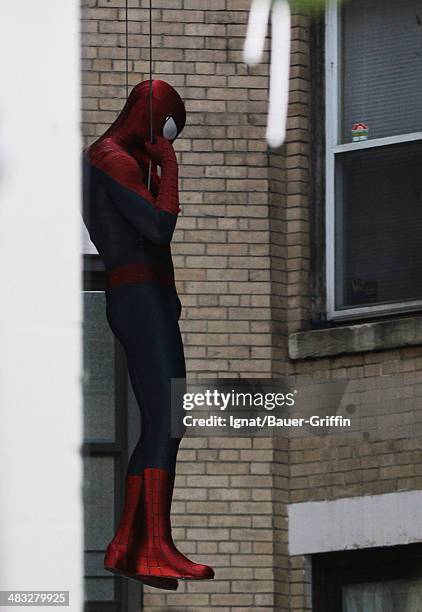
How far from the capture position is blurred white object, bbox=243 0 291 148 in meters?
8.52

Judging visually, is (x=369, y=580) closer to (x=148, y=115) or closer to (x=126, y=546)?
(x=126, y=546)

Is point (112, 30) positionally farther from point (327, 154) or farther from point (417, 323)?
point (417, 323)

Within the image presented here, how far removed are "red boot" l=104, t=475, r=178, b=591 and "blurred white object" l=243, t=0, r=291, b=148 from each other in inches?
69.7

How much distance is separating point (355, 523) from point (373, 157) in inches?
67.6

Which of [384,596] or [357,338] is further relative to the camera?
[357,338]

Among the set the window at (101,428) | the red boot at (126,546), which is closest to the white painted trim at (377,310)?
the window at (101,428)

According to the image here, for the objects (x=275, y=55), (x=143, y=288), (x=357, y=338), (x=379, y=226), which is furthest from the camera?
(x=275, y=55)

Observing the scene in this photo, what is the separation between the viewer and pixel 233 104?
8.52 meters

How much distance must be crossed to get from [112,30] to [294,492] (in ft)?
7.70

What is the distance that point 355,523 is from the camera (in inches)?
319

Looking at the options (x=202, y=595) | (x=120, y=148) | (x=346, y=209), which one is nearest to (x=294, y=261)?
(x=346, y=209)

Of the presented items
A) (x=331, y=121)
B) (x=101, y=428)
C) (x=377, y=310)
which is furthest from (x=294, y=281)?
(x=101, y=428)

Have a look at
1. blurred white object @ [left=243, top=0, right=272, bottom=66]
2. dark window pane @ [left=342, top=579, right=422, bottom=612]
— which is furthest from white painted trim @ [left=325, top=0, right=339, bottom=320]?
dark window pane @ [left=342, top=579, right=422, bottom=612]

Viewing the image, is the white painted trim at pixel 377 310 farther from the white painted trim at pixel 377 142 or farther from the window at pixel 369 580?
the window at pixel 369 580
